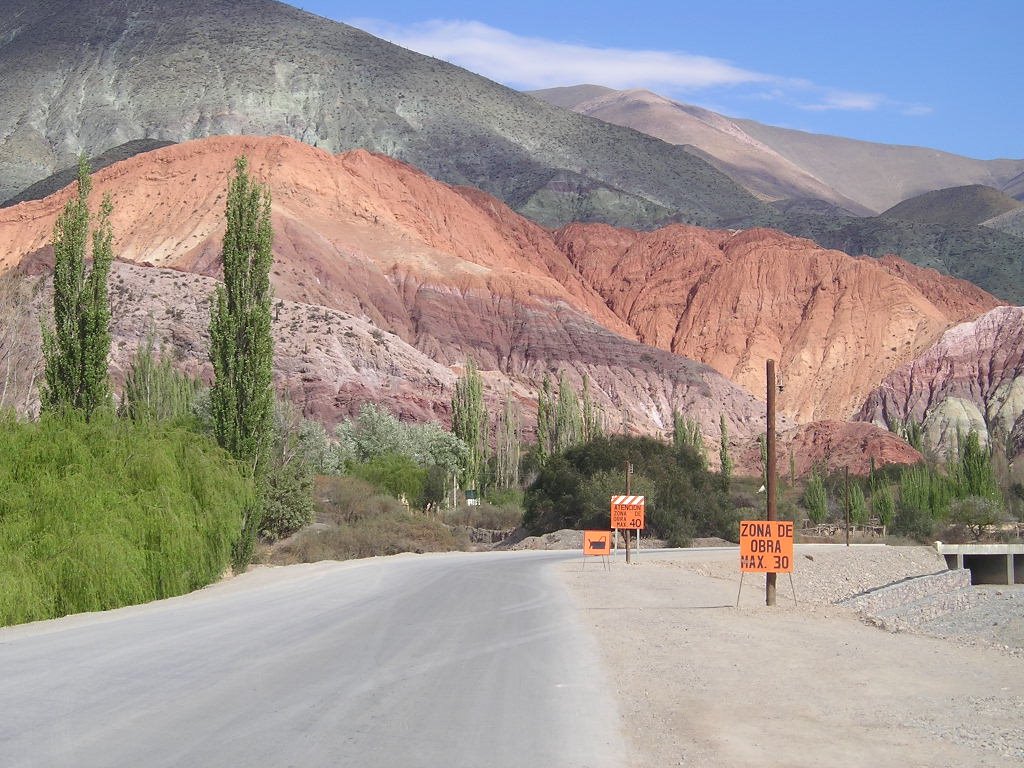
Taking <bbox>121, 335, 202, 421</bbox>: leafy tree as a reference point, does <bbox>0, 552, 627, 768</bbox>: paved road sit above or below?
below

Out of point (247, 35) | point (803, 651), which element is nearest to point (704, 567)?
point (803, 651)

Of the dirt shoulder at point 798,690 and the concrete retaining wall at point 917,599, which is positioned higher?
the dirt shoulder at point 798,690

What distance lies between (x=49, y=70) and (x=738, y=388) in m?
125

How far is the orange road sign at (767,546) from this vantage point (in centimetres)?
2217

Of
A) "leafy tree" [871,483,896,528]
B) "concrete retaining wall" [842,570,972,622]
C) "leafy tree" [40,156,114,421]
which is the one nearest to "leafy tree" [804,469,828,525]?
"leafy tree" [871,483,896,528]

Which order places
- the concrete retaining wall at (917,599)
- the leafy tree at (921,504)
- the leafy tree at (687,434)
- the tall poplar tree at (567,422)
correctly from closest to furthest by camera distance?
the concrete retaining wall at (917,599) < the leafy tree at (921,504) < the tall poplar tree at (567,422) < the leafy tree at (687,434)

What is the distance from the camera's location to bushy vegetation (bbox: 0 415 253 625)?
61.3 feet

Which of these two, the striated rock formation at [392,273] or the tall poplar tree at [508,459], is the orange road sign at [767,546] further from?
the striated rock formation at [392,273]

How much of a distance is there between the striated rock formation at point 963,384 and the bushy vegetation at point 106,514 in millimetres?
103306

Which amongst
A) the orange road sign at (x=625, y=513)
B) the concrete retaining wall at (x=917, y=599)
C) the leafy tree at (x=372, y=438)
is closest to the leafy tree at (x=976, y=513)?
the concrete retaining wall at (x=917, y=599)

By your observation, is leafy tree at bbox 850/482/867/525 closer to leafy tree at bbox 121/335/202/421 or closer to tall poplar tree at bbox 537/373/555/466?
tall poplar tree at bbox 537/373/555/466

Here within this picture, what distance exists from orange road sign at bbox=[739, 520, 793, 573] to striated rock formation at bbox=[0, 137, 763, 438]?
247 feet

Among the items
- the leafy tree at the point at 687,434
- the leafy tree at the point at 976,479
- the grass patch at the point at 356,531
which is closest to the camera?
the grass patch at the point at 356,531

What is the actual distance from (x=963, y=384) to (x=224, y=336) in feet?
359
